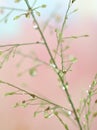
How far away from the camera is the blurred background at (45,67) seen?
135 centimetres

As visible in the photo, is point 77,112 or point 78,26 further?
point 78,26

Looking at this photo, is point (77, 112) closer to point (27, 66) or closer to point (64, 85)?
point (64, 85)

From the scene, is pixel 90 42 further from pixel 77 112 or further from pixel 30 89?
pixel 77 112

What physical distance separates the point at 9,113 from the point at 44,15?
0.55m

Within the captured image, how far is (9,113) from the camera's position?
4.60ft

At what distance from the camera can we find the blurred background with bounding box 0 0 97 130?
1353 mm

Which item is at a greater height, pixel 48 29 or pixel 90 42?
pixel 48 29

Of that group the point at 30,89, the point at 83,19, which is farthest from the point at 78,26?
the point at 30,89

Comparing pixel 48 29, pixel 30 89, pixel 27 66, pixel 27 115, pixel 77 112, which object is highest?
pixel 48 29

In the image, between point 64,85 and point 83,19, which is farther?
point 83,19

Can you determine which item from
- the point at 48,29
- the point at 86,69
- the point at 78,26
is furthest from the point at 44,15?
the point at 86,69

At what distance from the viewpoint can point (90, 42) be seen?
4.62ft

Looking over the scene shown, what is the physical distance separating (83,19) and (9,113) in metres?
0.64

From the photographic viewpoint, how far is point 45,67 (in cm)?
139
